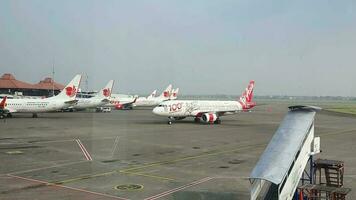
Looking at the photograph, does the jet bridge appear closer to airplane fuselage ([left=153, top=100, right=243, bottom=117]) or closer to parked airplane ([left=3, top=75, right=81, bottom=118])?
airplane fuselage ([left=153, top=100, right=243, bottom=117])

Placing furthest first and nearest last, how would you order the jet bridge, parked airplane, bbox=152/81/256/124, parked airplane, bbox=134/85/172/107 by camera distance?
1. parked airplane, bbox=134/85/172/107
2. parked airplane, bbox=152/81/256/124
3. the jet bridge

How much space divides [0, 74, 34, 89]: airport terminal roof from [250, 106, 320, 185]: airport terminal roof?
143 m

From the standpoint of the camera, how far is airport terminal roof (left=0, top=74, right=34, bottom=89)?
140m

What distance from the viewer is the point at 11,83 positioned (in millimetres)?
143375

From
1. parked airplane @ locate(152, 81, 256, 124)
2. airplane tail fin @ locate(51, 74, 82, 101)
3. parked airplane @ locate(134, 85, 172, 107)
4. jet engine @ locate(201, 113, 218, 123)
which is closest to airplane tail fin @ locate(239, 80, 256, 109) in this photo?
parked airplane @ locate(152, 81, 256, 124)

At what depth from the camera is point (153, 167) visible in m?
20.3

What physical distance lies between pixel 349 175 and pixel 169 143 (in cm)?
1537

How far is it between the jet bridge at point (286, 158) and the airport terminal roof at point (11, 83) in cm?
14285

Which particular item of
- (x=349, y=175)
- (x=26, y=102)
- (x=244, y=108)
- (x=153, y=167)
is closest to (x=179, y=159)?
(x=153, y=167)

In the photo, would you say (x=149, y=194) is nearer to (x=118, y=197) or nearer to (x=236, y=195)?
(x=118, y=197)

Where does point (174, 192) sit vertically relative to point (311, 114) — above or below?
below

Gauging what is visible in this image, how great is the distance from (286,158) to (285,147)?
0.61 metres

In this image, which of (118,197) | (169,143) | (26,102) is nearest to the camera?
(118,197)

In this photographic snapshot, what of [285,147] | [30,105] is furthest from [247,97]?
[285,147]
